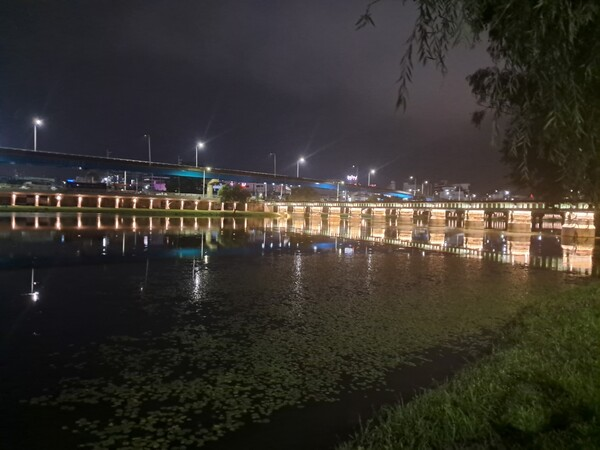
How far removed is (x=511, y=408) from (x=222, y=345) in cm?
620

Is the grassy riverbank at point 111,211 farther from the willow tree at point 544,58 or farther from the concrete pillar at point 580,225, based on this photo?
the willow tree at point 544,58

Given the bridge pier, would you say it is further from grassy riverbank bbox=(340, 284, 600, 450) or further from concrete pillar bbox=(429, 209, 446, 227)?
grassy riverbank bbox=(340, 284, 600, 450)

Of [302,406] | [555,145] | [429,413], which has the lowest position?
[302,406]

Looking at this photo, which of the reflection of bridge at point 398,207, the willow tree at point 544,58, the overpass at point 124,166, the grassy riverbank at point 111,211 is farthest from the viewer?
the overpass at point 124,166

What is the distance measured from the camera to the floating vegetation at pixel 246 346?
713 centimetres

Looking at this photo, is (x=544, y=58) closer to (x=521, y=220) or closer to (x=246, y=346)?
(x=246, y=346)

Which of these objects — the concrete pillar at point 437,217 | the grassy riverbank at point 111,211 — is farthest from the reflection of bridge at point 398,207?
the grassy riverbank at point 111,211

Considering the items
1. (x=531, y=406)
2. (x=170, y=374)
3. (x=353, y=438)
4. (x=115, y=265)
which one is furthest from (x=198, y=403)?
(x=115, y=265)

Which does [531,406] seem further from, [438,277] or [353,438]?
[438,277]

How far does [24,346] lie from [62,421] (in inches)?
158

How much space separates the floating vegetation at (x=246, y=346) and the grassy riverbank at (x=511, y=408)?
1886mm

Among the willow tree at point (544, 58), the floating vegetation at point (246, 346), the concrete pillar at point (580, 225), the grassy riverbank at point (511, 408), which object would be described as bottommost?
the floating vegetation at point (246, 346)

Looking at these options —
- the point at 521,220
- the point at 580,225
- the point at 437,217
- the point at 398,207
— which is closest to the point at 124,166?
the point at 398,207

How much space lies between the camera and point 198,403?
7539mm
